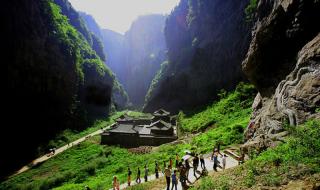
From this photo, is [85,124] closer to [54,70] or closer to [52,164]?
[54,70]

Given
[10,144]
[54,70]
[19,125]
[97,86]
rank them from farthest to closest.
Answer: [97,86] < [54,70] < [19,125] < [10,144]

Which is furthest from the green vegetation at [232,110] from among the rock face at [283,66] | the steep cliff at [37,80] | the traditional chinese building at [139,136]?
the steep cliff at [37,80]

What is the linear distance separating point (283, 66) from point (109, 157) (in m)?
27.1

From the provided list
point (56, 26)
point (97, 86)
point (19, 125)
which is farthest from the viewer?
point (97, 86)

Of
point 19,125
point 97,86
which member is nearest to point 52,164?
point 19,125

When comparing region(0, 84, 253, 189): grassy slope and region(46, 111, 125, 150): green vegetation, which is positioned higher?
region(46, 111, 125, 150): green vegetation

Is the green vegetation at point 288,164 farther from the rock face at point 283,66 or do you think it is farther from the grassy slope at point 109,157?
the grassy slope at point 109,157

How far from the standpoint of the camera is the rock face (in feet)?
51.4

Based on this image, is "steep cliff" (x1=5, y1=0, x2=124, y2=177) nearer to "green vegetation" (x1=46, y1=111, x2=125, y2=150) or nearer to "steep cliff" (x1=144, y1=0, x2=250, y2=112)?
"green vegetation" (x1=46, y1=111, x2=125, y2=150)

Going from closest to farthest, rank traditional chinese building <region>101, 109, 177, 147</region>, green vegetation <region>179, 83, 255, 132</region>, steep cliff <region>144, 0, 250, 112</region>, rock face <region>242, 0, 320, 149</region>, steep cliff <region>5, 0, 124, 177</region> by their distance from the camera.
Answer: rock face <region>242, 0, 320, 149</region>
green vegetation <region>179, 83, 255, 132</region>
traditional chinese building <region>101, 109, 177, 147</region>
steep cliff <region>5, 0, 124, 177</region>
steep cliff <region>144, 0, 250, 112</region>

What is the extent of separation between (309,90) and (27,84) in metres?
52.6

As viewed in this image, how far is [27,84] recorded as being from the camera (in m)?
53.1

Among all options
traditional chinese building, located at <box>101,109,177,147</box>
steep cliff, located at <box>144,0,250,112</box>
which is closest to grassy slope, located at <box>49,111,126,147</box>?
traditional chinese building, located at <box>101,109,177,147</box>

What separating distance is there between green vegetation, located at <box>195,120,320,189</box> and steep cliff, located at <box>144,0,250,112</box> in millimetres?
45594
